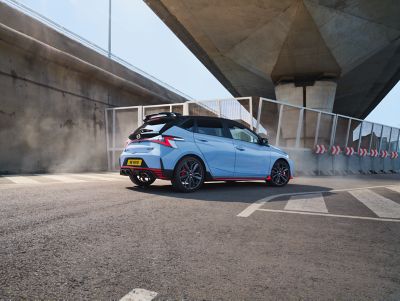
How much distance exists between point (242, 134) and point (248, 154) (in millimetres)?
507

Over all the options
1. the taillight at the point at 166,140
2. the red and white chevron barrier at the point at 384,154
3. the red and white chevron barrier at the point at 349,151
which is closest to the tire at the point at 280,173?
the taillight at the point at 166,140

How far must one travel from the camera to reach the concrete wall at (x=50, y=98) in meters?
11.2

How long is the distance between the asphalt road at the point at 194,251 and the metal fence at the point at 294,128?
352 inches

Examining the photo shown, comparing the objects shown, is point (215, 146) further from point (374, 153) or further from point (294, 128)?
point (374, 153)

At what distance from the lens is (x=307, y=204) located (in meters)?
5.45

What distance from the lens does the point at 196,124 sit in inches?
276

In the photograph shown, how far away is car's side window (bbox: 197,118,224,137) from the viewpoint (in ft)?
23.1

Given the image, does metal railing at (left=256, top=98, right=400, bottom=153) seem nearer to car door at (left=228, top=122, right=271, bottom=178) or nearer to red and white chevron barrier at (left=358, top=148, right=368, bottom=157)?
red and white chevron barrier at (left=358, top=148, right=368, bottom=157)

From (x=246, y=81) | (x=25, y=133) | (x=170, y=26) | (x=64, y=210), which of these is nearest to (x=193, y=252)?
(x=64, y=210)

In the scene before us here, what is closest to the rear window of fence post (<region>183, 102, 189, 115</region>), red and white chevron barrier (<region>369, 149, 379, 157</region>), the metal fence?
the metal fence

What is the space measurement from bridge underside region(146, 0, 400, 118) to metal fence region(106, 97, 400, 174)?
490cm

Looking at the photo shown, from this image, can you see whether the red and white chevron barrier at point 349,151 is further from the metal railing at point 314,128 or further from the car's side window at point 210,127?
the car's side window at point 210,127

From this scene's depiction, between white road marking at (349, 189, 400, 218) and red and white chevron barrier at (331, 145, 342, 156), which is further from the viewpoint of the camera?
red and white chevron barrier at (331, 145, 342, 156)

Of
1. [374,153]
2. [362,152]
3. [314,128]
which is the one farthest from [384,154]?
[314,128]
